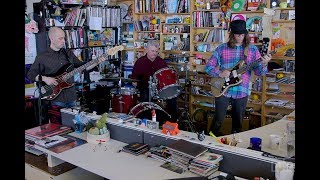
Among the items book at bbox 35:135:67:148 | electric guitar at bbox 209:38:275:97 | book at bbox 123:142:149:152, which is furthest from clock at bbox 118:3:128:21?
book at bbox 123:142:149:152

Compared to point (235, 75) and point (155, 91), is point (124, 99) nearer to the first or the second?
point (155, 91)

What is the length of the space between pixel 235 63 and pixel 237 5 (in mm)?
1717

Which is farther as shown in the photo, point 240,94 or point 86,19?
point 86,19

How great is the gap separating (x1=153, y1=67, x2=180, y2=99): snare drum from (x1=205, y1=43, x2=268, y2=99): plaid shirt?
100 centimetres

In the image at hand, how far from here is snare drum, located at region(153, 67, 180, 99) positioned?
4695 mm

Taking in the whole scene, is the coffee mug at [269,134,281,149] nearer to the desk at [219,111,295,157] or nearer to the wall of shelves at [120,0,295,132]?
the desk at [219,111,295,157]

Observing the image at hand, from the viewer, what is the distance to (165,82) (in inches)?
185

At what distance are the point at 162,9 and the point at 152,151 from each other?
411cm

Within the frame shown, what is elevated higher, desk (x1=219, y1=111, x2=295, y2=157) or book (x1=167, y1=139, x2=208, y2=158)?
book (x1=167, y1=139, x2=208, y2=158)

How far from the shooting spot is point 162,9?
6.07m

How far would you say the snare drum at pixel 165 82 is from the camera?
4.70 metres

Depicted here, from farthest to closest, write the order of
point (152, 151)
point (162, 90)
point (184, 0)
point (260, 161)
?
1. point (184, 0)
2. point (162, 90)
3. point (152, 151)
4. point (260, 161)
